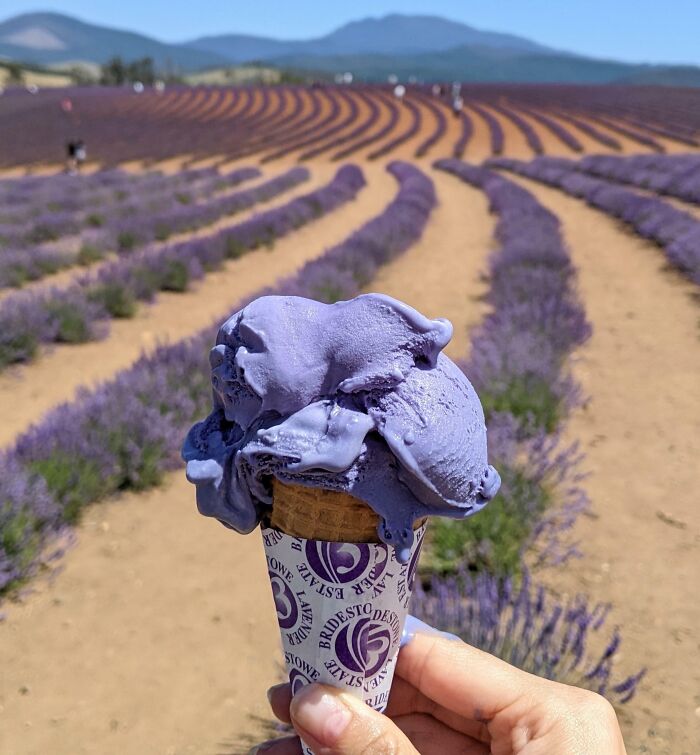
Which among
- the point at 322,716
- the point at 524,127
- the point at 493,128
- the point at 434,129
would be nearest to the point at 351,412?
the point at 322,716

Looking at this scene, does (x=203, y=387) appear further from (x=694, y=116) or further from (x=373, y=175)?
(x=694, y=116)

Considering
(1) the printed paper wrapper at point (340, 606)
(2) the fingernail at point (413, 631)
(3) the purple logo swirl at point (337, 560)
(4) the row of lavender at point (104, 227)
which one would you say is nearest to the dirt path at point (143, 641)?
(2) the fingernail at point (413, 631)

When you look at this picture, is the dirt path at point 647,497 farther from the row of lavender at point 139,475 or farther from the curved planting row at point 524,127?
the curved planting row at point 524,127

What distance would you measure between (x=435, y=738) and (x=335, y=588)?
849mm

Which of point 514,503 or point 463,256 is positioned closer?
point 514,503

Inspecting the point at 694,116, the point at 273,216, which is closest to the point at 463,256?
the point at 273,216

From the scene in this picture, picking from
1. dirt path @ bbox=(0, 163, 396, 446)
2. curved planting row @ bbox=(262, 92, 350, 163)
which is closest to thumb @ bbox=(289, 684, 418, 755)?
dirt path @ bbox=(0, 163, 396, 446)

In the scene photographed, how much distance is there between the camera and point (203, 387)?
16.4ft

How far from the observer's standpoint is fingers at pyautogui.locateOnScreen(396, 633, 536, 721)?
Answer: 1660mm

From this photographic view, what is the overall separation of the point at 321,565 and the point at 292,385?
1.33 feet

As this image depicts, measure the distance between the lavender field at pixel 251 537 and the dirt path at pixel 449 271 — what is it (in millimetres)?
65

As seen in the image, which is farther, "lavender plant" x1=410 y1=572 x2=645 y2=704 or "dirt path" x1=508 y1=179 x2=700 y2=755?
"dirt path" x1=508 y1=179 x2=700 y2=755

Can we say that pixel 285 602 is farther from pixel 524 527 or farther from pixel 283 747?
pixel 524 527

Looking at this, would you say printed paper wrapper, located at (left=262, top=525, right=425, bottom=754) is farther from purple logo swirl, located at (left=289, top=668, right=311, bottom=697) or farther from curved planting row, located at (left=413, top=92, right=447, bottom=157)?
curved planting row, located at (left=413, top=92, right=447, bottom=157)
